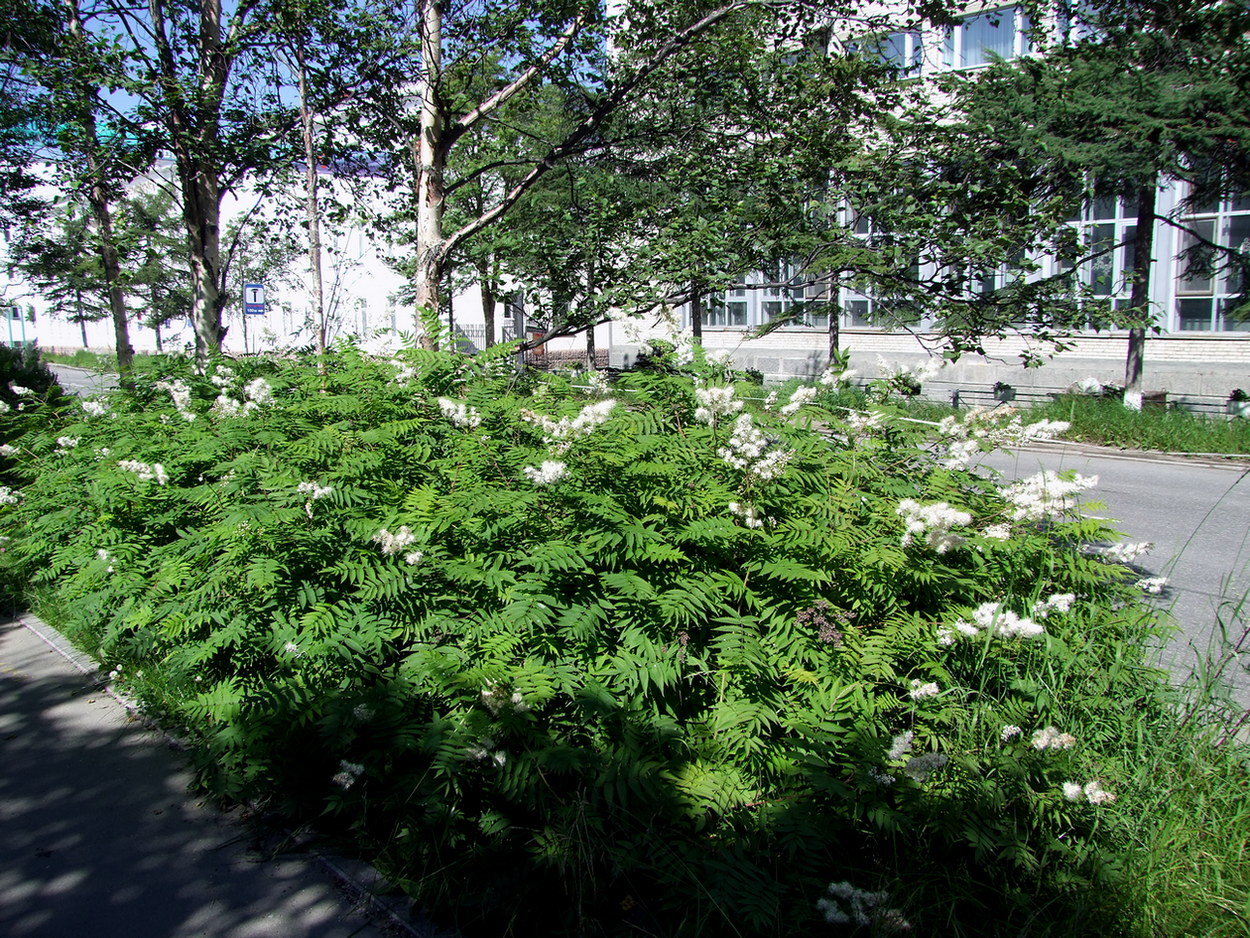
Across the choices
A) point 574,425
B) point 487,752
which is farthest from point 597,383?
point 487,752

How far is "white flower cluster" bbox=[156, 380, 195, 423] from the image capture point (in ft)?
19.5

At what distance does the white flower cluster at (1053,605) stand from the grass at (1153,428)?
11.5 metres

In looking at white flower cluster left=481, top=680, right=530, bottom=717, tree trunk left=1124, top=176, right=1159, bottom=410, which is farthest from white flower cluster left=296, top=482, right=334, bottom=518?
tree trunk left=1124, top=176, right=1159, bottom=410

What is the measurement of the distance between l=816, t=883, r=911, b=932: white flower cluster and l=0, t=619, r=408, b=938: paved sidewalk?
5.25ft

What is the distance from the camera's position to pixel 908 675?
Answer: 3.53 meters

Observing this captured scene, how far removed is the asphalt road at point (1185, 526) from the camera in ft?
15.9

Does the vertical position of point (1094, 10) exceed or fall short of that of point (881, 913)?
it exceeds it

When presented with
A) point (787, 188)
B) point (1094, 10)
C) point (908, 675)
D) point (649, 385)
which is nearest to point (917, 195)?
point (787, 188)

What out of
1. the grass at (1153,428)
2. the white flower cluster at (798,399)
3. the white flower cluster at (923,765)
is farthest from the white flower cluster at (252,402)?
the grass at (1153,428)

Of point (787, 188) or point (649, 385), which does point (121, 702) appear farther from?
point (787, 188)

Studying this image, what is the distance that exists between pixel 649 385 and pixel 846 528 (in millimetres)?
1509

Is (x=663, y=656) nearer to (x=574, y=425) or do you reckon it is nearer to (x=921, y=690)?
(x=921, y=690)

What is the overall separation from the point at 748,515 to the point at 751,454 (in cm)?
32

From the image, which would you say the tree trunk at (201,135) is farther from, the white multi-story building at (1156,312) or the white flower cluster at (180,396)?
the white multi-story building at (1156,312)
